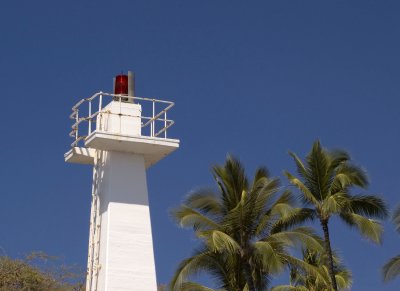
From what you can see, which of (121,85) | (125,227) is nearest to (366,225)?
(125,227)

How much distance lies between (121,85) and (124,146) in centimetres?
251

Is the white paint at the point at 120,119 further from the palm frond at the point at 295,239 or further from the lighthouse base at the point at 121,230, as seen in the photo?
the palm frond at the point at 295,239

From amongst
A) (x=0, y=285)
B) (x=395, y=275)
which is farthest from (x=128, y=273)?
(x=0, y=285)

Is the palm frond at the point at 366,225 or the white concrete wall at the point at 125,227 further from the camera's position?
the palm frond at the point at 366,225

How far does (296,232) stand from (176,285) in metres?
3.88

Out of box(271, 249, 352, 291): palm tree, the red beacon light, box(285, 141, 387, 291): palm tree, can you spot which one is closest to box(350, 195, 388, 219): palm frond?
box(285, 141, 387, 291): palm tree

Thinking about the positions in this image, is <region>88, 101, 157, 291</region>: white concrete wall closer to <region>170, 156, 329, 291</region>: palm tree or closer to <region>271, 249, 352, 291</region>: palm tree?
<region>170, 156, 329, 291</region>: palm tree

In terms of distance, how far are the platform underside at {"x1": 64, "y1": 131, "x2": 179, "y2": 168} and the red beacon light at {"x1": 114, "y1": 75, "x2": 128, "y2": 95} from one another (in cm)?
200

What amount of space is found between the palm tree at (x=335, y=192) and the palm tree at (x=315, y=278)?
259 cm

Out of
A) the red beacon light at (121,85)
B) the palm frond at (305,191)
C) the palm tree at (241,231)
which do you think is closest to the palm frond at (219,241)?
the palm tree at (241,231)

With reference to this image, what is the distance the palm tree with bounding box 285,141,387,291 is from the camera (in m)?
24.5

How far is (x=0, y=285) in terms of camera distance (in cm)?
3281

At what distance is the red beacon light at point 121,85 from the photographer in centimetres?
2586

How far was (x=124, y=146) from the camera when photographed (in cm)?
2427
